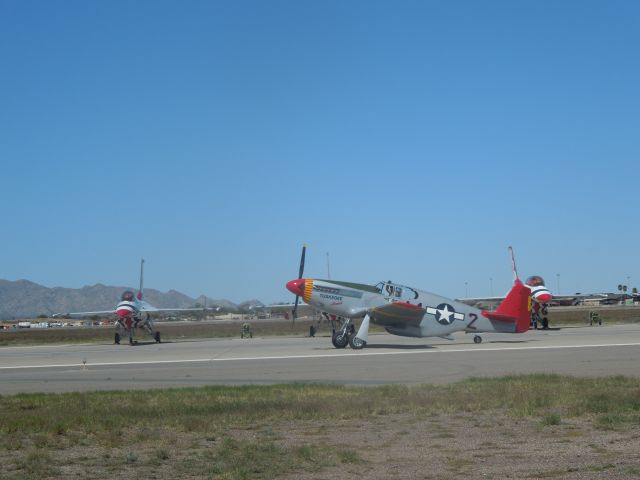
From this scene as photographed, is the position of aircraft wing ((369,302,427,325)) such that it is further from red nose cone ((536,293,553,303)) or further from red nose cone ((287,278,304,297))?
red nose cone ((536,293,553,303))

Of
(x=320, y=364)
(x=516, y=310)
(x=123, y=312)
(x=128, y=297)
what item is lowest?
(x=320, y=364)

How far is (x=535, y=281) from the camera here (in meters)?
47.9

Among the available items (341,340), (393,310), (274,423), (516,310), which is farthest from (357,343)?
(274,423)

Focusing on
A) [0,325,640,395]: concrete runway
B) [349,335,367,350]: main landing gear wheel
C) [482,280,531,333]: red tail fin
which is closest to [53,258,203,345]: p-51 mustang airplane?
[0,325,640,395]: concrete runway

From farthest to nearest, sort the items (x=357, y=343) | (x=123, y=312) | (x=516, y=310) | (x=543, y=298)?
(x=543, y=298) → (x=123, y=312) → (x=516, y=310) → (x=357, y=343)

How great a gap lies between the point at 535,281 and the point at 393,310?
2063cm

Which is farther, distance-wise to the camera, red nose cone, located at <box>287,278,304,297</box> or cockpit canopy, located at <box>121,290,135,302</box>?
cockpit canopy, located at <box>121,290,135,302</box>

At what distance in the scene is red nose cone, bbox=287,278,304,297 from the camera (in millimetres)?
31688

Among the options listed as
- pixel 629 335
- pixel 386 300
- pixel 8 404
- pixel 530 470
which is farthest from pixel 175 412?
pixel 629 335

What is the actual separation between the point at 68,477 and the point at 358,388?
8698 millimetres

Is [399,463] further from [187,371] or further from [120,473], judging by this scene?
[187,371]

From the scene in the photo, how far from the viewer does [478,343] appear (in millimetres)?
31641

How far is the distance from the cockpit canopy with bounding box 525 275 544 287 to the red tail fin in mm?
15679

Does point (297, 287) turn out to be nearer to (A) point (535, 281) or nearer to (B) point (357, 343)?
(B) point (357, 343)
